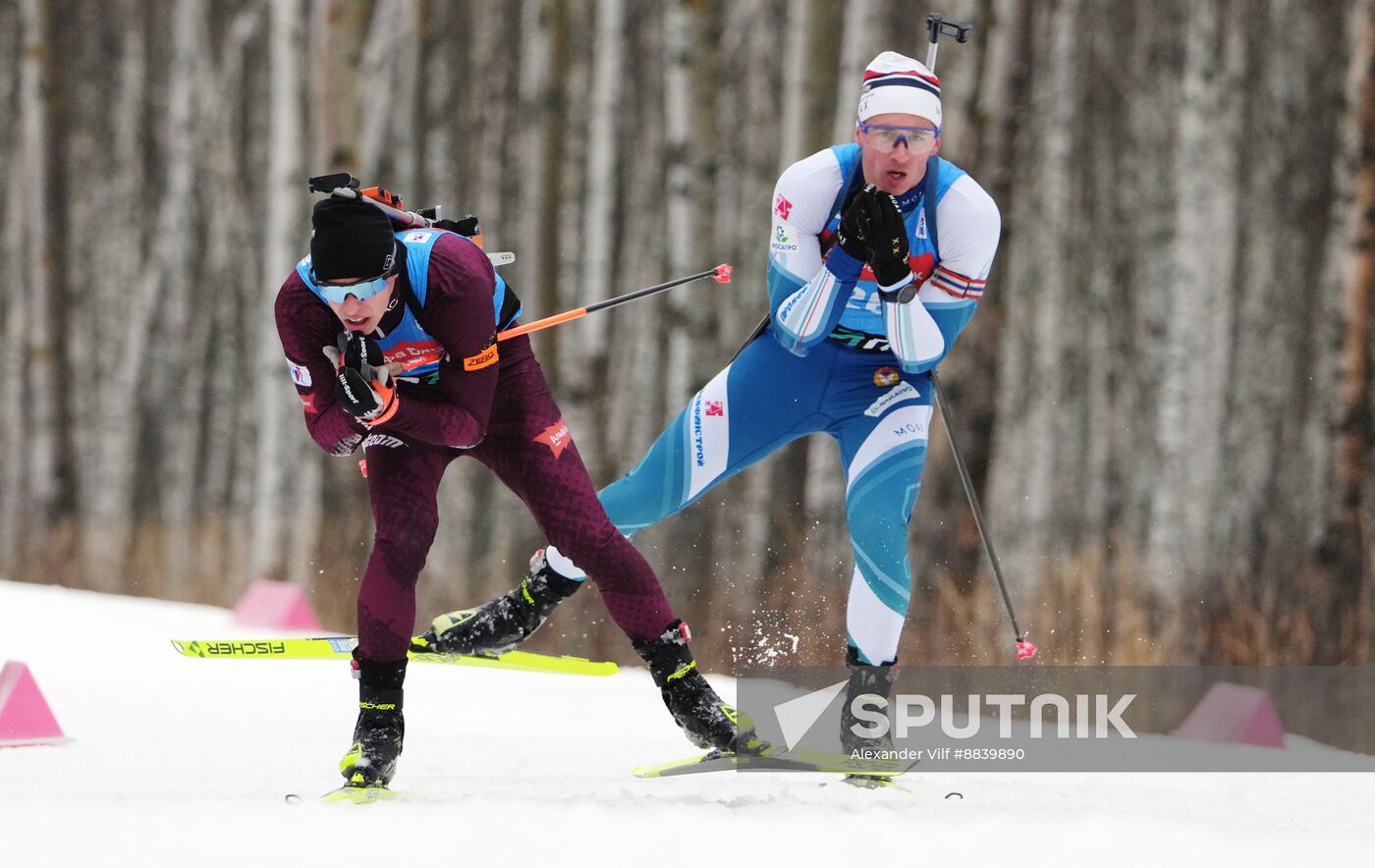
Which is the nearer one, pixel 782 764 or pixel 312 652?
pixel 782 764

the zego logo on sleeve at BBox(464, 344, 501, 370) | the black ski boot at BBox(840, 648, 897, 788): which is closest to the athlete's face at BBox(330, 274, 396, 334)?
the zego logo on sleeve at BBox(464, 344, 501, 370)

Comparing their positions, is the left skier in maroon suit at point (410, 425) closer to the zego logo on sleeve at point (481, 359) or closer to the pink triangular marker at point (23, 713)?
the zego logo on sleeve at point (481, 359)

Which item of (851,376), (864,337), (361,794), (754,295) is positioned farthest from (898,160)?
(754,295)

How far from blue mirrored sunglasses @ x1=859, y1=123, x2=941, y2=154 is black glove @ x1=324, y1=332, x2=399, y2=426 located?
1.48 metres

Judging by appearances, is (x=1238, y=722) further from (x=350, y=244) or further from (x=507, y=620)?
(x=350, y=244)

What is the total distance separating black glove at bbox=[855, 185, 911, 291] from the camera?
400 cm

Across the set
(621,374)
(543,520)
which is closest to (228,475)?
(621,374)

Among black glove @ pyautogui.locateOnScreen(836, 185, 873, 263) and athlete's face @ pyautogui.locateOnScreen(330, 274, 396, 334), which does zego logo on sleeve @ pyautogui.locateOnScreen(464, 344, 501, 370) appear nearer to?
athlete's face @ pyautogui.locateOnScreen(330, 274, 396, 334)

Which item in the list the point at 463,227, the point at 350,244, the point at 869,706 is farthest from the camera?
the point at 869,706

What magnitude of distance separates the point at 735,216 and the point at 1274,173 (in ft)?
10.9

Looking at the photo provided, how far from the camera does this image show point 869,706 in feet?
14.4

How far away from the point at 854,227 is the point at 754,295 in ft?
17.9

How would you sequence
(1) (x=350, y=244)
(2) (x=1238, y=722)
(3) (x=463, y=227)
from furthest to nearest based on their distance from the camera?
(2) (x=1238, y=722), (3) (x=463, y=227), (1) (x=350, y=244)

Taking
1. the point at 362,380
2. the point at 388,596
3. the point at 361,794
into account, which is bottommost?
the point at 361,794
